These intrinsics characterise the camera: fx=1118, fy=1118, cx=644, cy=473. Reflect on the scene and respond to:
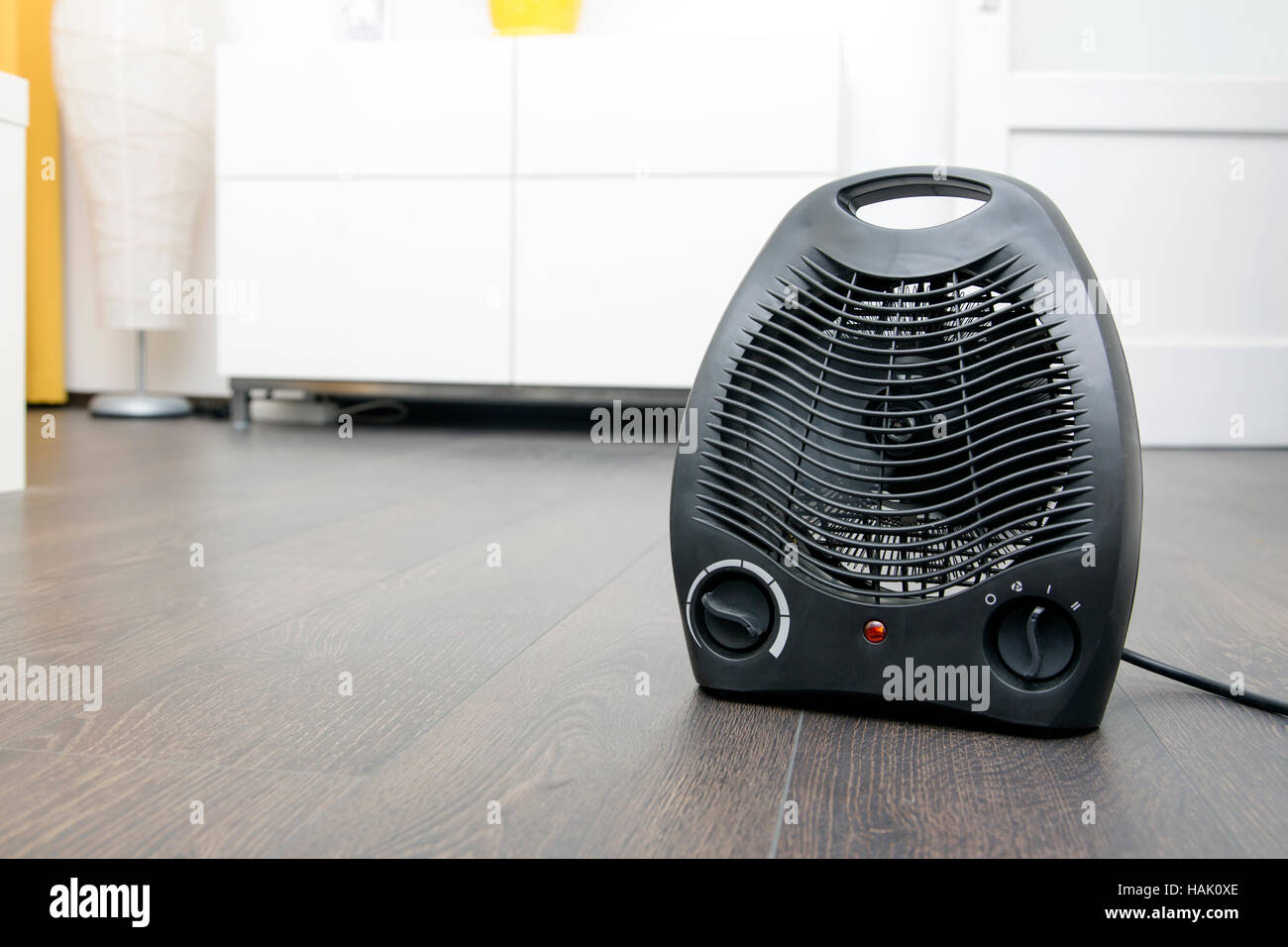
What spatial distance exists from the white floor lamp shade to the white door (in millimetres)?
1858

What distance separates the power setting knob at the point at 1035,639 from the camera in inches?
23.3

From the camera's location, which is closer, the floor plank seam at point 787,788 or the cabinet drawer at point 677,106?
the floor plank seam at point 787,788

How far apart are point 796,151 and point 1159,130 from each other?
0.82 m

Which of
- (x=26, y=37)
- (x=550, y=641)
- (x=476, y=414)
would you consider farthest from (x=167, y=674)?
(x=26, y=37)

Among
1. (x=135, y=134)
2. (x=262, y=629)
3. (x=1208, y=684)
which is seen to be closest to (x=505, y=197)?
(x=135, y=134)

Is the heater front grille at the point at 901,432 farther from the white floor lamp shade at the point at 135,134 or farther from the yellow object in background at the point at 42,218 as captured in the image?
the yellow object in background at the point at 42,218

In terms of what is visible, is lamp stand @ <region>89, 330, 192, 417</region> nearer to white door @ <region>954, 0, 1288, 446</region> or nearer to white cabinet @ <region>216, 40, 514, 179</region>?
white cabinet @ <region>216, 40, 514, 179</region>

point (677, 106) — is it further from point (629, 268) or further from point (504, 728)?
point (504, 728)

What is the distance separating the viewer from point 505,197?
2.56m

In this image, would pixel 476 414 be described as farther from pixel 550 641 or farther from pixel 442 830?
pixel 442 830

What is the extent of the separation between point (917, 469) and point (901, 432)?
3 cm

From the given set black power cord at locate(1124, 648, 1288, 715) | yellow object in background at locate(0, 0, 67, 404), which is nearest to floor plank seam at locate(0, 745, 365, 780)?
black power cord at locate(1124, 648, 1288, 715)

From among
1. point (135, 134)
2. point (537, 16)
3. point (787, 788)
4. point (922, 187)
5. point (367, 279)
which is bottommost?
point (787, 788)

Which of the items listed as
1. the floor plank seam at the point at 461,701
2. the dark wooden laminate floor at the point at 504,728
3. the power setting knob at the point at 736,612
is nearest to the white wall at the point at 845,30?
the dark wooden laminate floor at the point at 504,728
